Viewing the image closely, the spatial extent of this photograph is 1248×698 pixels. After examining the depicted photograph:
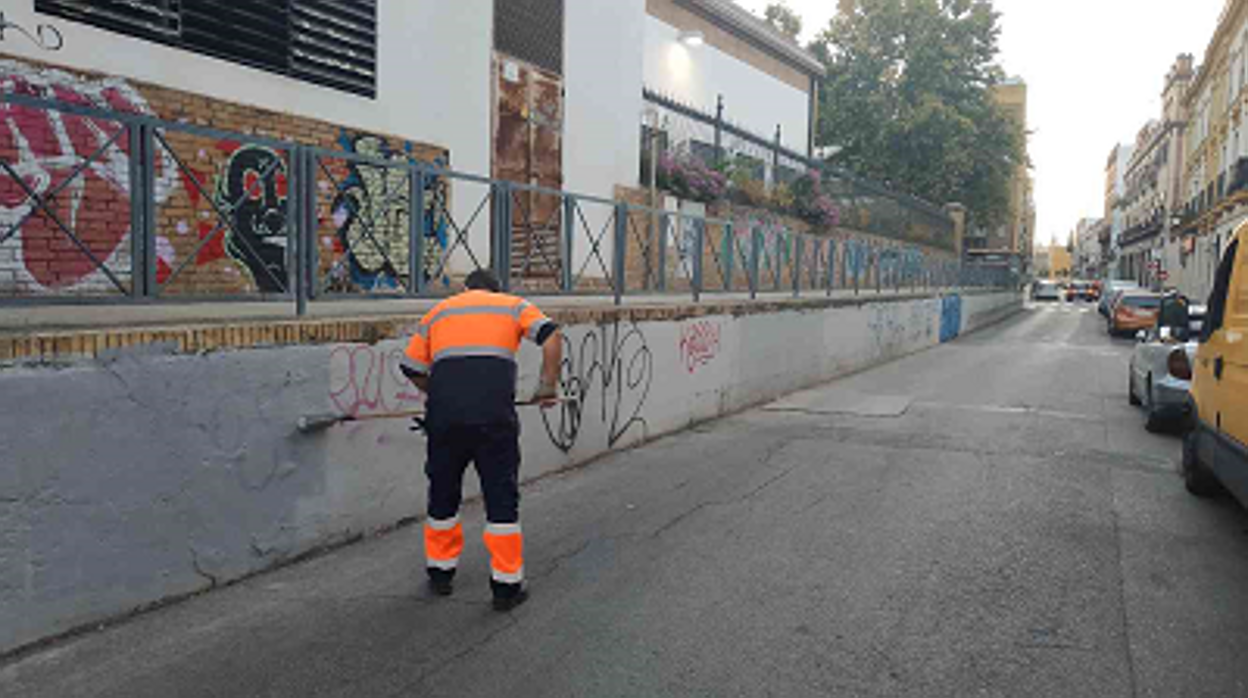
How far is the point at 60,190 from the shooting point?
4.52 meters

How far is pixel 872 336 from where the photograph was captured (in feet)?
55.2

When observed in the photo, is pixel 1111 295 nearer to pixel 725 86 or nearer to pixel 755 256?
pixel 725 86

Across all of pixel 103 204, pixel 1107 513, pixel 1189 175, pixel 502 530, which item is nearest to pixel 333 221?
pixel 103 204

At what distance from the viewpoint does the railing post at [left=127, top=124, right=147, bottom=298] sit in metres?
4.42

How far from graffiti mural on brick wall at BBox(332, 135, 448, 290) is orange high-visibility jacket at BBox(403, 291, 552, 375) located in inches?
65.5

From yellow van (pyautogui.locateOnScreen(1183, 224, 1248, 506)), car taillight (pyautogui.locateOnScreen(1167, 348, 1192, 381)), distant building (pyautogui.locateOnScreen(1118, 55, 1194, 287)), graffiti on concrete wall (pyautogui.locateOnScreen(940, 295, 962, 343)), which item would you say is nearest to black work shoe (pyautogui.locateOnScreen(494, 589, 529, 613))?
yellow van (pyautogui.locateOnScreen(1183, 224, 1248, 506))

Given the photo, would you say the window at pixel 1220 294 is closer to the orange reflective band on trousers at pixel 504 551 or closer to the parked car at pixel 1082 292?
the orange reflective band on trousers at pixel 504 551

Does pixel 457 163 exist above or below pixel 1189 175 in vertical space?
below

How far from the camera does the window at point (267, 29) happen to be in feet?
24.9

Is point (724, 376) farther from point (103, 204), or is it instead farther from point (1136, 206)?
point (1136, 206)

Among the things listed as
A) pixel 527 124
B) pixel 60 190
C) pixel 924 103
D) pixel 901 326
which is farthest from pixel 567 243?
pixel 924 103

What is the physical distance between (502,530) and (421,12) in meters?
8.25

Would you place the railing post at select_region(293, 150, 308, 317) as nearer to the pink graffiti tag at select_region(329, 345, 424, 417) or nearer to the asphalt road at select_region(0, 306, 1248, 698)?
the pink graffiti tag at select_region(329, 345, 424, 417)

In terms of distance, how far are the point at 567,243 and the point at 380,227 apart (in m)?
1.93
